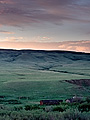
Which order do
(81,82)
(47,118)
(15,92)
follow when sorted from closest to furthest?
1. (47,118)
2. (15,92)
3. (81,82)

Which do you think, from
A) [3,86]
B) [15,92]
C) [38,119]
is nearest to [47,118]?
[38,119]

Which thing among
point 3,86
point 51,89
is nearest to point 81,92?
point 51,89

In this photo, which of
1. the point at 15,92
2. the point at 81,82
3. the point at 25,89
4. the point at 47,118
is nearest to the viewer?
the point at 47,118

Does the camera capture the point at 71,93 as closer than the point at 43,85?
Yes

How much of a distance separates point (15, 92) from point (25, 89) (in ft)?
11.6

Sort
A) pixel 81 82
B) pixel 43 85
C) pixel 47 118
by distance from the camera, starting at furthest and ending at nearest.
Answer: pixel 81 82 < pixel 43 85 < pixel 47 118

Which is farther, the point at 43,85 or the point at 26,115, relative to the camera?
the point at 43,85

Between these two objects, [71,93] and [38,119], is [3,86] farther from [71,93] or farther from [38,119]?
[38,119]

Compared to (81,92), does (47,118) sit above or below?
above

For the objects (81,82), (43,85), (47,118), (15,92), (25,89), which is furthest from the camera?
(81,82)

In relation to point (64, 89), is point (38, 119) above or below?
above

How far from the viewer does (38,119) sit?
8609 mm

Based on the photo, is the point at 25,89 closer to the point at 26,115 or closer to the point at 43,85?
the point at 43,85

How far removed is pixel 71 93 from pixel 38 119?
1513 inches
